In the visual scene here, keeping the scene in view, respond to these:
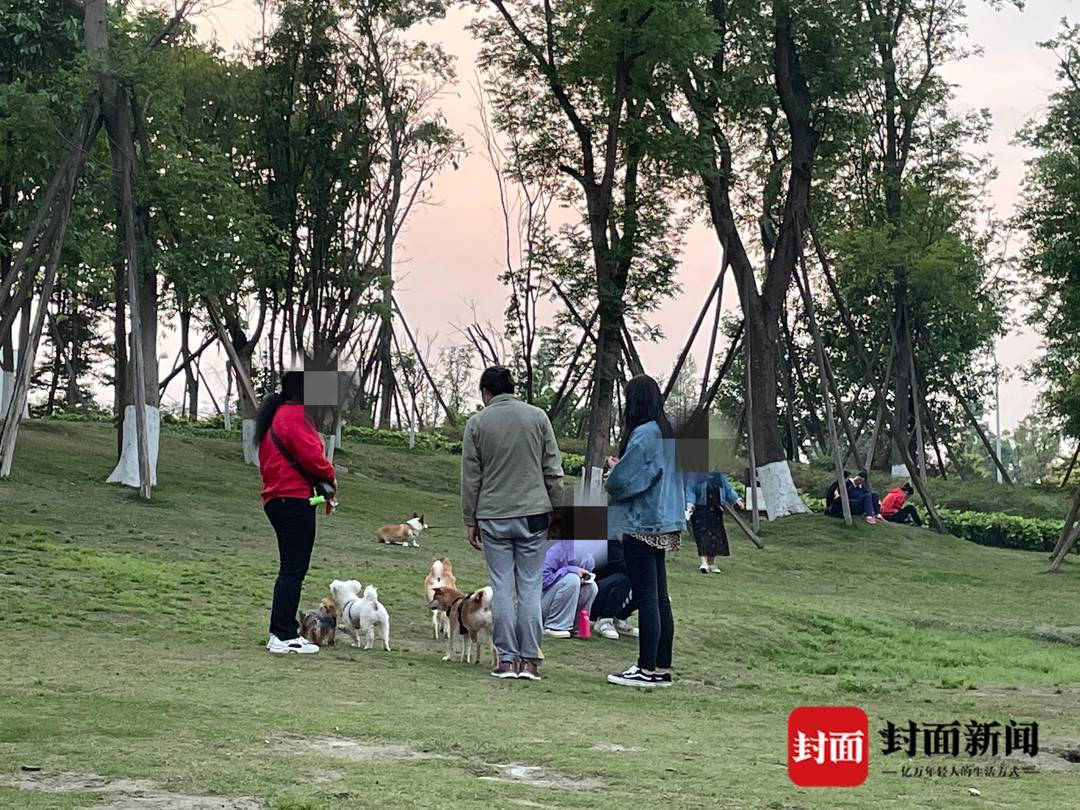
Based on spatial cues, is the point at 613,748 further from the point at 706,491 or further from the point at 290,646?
the point at 706,491

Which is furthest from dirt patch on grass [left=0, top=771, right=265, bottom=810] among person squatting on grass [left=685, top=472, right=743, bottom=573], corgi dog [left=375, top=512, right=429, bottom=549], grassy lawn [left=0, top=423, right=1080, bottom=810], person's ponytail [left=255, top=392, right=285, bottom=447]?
corgi dog [left=375, top=512, right=429, bottom=549]

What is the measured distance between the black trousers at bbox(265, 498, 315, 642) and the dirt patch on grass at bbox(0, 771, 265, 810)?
14.4 ft

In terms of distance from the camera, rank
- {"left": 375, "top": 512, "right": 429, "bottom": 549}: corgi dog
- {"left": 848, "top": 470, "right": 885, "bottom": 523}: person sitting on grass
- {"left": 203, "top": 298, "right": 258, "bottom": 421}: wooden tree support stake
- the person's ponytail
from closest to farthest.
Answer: the person's ponytail, {"left": 375, "top": 512, "right": 429, "bottom": 549}: corgi dog, {"left": 203, "top": 298, "right": 258, "bottom": 421}: wooden tree support stake, {"left": 848, "top": 470, "right": 885, "bottom": 523}: person sitting on grass

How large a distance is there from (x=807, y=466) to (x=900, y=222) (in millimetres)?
8856

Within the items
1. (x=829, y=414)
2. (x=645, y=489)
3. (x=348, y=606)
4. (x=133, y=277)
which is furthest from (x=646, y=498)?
(x=829, y=414)

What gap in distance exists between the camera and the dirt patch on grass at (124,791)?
4965 mm

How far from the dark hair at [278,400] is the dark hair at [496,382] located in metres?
1.28

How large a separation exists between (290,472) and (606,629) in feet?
11.8

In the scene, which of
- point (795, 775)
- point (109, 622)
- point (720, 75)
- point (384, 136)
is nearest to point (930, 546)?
point (720, 75)

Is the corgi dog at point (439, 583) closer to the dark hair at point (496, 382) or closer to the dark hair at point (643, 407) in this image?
the dark hair at point (496, 382)

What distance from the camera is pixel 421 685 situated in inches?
348

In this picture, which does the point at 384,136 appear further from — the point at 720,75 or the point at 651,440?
the point at 651,440

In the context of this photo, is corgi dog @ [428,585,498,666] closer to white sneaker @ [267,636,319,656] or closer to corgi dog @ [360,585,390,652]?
corgi dog @ [360,585,390,652]

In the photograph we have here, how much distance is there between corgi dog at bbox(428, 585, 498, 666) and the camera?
10.1 meters
